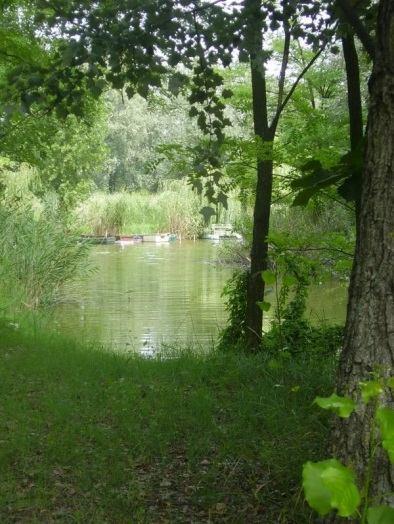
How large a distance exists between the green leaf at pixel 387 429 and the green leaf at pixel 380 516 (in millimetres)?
129

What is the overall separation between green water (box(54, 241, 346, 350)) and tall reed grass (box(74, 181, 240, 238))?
32.7 ft

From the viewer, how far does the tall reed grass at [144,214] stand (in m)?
32.6

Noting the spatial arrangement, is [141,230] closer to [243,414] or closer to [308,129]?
[308,129]

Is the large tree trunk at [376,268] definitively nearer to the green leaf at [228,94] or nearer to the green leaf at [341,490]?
the green leaf at [341,490]

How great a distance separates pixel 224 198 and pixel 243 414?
1.46m

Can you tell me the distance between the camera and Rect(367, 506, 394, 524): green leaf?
61.6 inches

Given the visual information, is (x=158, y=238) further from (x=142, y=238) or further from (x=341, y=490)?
(x=341, y=490)

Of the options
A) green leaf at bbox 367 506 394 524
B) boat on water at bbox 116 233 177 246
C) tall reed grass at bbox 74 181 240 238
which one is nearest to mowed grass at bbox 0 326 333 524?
green leaf at bbox 367 506 394 524

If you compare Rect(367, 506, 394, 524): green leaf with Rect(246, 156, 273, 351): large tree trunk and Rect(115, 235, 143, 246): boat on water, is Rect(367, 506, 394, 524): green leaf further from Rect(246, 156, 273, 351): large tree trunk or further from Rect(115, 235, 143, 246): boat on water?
Rect(115, 235, 143, 246): boat on water

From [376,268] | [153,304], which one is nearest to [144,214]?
[153,304]

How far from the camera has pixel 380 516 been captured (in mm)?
1571

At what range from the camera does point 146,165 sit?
5238mm

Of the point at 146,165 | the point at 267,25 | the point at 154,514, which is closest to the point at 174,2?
the point at 267,25

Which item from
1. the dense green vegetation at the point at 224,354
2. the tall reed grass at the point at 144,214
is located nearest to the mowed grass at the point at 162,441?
the dense green vegetation at the point at 224,354
